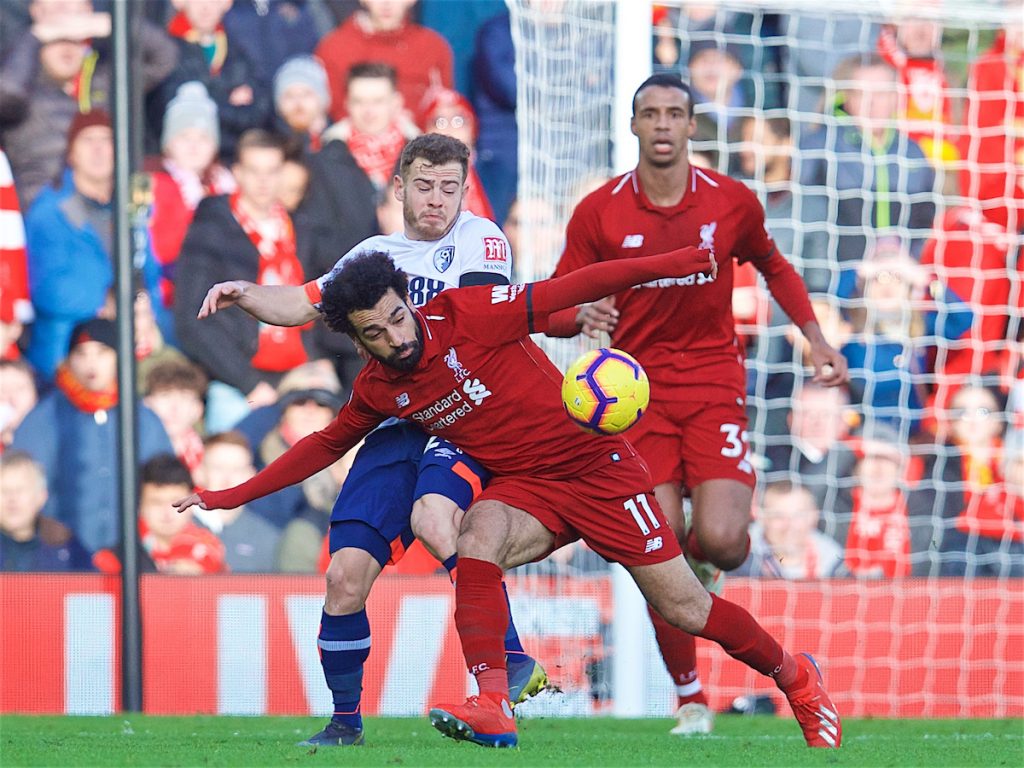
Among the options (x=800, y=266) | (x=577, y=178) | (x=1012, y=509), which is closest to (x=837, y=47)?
(x=800, y=266)

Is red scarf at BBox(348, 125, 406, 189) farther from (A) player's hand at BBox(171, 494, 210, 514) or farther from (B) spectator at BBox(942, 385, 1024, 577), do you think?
(A) player's hand at BBox(171, 494, 210, 514)

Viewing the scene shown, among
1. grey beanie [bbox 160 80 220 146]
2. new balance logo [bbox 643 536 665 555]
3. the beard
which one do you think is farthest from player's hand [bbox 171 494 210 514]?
grey beanie [bbox 160 80 220 146]

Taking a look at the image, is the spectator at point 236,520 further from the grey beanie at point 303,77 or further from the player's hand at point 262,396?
the grey beanie at point 303,77

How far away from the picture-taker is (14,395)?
8305 millimetres

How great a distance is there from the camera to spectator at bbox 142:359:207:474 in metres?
8.42

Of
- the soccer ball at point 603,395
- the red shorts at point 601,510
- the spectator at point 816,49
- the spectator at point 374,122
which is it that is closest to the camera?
the soccer ball at point 603,395

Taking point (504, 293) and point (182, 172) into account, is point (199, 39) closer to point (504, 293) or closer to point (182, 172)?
point (182, 172)

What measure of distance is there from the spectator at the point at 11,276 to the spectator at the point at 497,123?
252 cm

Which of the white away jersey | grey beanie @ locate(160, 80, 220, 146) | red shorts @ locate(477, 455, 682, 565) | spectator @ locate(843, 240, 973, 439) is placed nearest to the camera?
red shorts @ locate(477, 455, 682, 565)

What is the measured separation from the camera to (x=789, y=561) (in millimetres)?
8500

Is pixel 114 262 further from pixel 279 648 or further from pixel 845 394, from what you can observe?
pixel 845 394

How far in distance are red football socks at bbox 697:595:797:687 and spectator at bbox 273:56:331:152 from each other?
15.1ft

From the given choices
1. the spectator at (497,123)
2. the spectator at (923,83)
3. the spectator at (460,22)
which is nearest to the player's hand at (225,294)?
the spectator at (497,123)

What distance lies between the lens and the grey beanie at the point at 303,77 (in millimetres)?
8742
